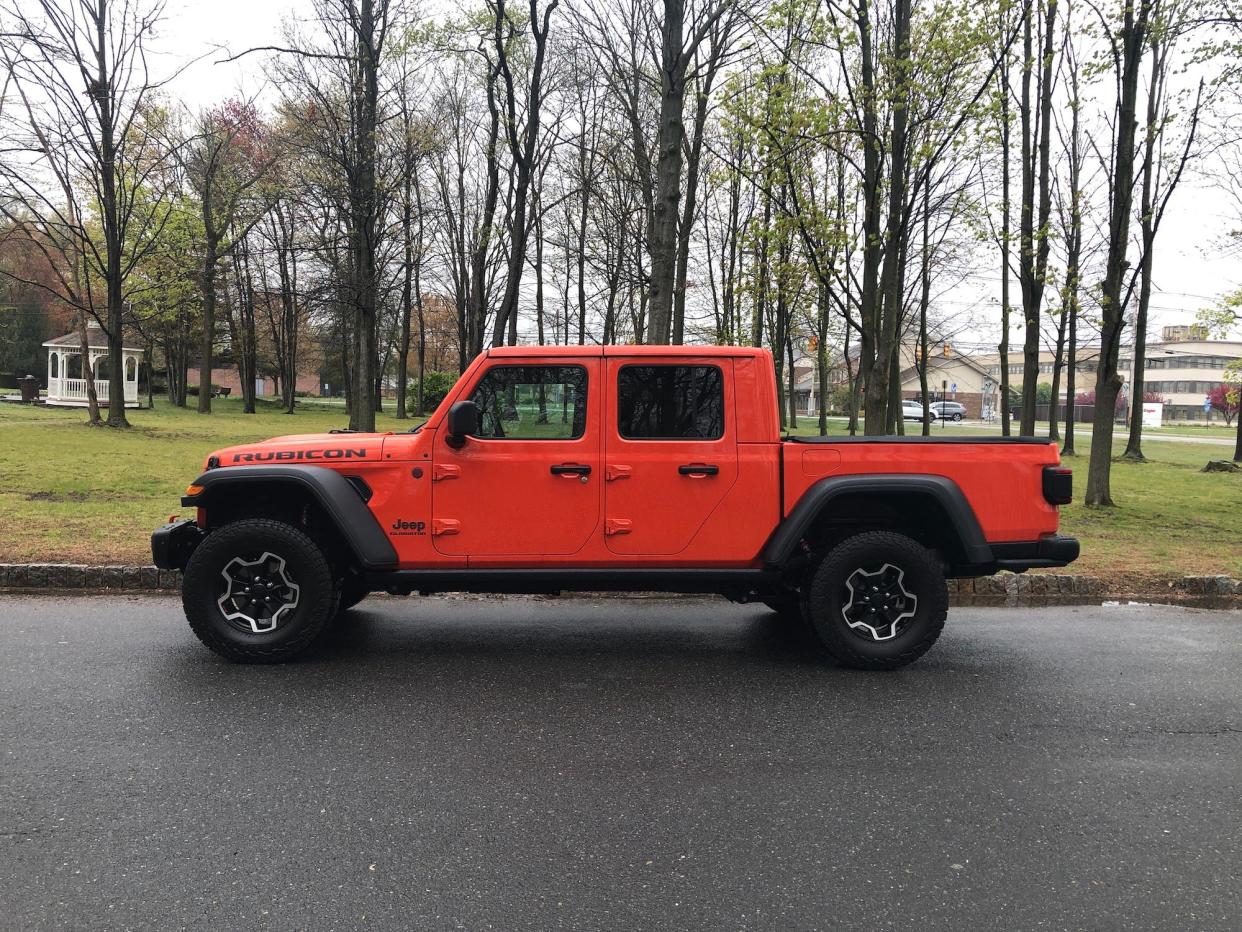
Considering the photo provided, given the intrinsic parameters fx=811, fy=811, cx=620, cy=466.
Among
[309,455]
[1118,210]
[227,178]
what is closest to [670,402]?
[309,455]

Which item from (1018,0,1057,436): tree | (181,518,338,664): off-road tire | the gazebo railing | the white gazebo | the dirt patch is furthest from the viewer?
the gazebo railing

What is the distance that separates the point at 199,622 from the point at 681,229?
778 inches

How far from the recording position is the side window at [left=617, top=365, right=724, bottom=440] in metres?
4.96

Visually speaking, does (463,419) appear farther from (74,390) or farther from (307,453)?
(74,390)

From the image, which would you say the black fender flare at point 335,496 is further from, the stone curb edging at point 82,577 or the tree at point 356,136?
the tree at point 356,136

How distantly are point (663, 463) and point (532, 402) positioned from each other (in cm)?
89

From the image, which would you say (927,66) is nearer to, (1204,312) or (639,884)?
(639,884)

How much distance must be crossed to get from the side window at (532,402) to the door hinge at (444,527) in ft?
1.77

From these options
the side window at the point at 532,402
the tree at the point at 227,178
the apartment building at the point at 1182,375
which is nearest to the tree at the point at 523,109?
the side window at the point at 532,402

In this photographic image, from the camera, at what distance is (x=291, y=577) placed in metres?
4.84

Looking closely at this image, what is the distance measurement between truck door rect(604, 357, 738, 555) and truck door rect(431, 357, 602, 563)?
135mm

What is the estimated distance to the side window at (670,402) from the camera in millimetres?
4965

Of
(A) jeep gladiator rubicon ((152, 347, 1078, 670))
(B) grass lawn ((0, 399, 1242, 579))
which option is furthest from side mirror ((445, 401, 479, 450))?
(B) grass lawn ((0, 399, 1242, 579))

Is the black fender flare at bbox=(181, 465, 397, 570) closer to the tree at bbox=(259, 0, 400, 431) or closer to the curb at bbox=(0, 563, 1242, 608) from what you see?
the curb at bbox=(0, 563, 1242, 608)
